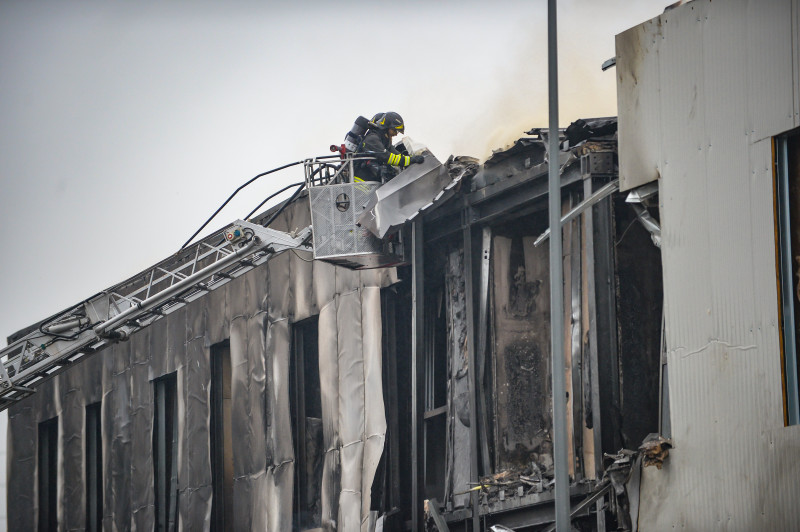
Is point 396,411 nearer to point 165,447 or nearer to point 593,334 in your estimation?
point 593,334

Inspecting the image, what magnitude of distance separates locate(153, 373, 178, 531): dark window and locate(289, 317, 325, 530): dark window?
6.42 meters

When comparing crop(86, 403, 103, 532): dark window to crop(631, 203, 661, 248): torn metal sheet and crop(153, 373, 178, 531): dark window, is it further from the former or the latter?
crop(631, 203, 661, 248): torn metal sheet

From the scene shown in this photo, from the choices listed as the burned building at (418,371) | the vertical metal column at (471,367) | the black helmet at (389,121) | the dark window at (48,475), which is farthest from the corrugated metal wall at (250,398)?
the black helmet at (389,121)

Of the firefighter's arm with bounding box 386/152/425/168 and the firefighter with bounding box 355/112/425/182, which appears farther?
the firefighter with bounding box 355/112/425/182

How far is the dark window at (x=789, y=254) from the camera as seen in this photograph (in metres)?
11.1

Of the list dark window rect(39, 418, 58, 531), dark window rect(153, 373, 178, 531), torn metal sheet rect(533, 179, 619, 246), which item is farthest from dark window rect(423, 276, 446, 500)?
dark window rect(39, 418, 58, 531)

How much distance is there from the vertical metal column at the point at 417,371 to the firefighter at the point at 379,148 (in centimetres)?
98

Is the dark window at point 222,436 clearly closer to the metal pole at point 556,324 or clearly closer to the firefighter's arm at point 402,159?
the firefighter's arm at point 402,159

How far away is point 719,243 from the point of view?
39.0 ft

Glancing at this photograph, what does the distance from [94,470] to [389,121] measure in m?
19.7

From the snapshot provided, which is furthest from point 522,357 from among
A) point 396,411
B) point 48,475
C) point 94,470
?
point 48,475

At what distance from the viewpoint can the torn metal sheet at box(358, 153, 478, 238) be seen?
18047mm

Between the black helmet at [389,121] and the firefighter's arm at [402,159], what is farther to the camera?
the black helmet at [389,121]

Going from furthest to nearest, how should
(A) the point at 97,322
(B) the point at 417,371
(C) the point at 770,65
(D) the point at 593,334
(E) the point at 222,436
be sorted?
(E) the point at 222,436, (A) the point at 97,322, (B) the point at 417,371, (D) the point at 593,334, (C) the point at 770,65
